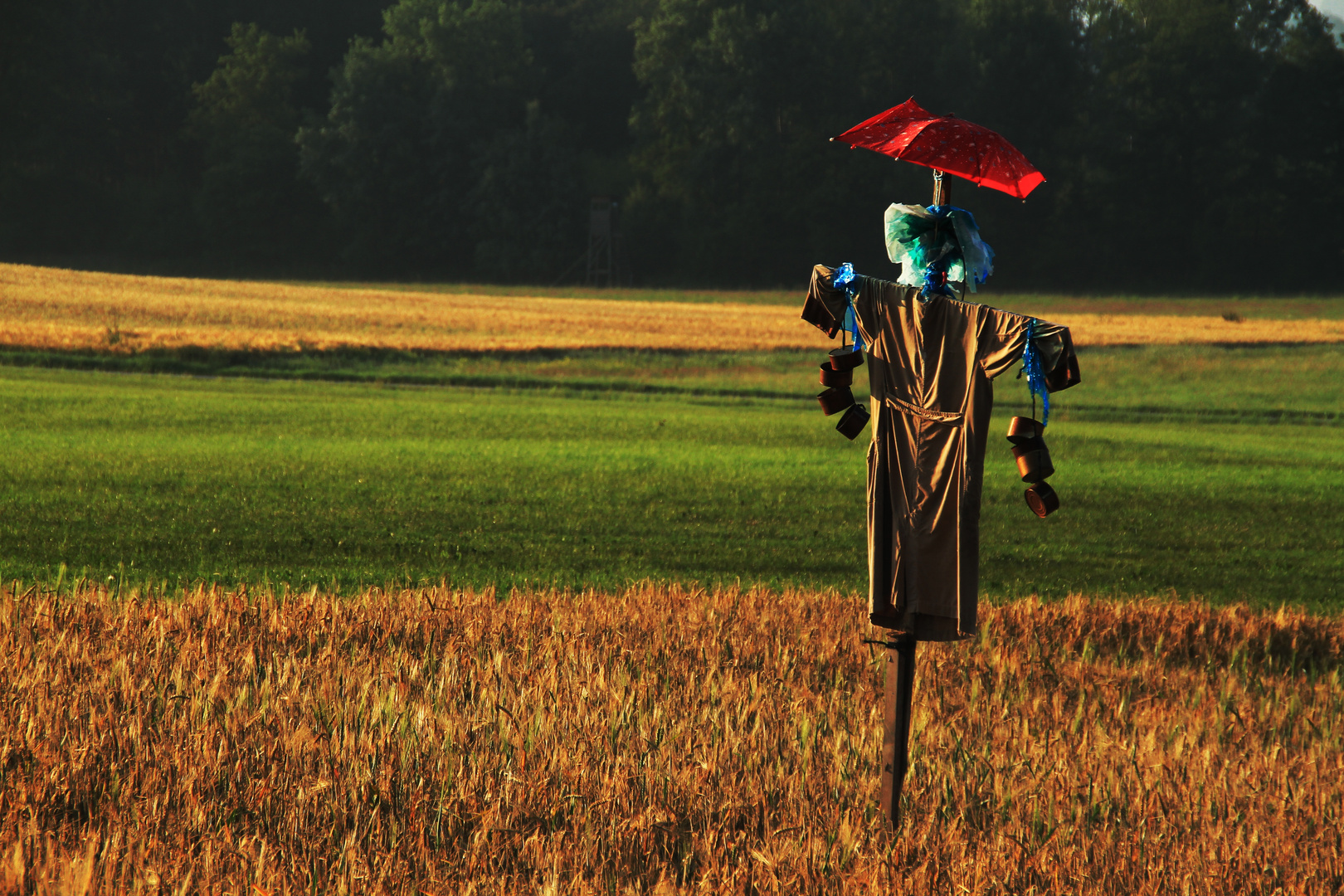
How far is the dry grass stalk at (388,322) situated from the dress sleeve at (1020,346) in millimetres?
33453

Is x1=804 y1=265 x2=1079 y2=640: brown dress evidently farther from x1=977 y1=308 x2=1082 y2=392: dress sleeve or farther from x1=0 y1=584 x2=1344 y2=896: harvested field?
x1=0 y1=584 x2=1344 y2=896: harvested field

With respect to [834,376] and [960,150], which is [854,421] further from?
[960,150]

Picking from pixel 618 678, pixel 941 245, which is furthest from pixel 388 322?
pixel 941 245

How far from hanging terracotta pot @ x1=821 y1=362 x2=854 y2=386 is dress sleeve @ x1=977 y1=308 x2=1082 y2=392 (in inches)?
16.4

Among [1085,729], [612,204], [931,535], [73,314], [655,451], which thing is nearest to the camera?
[931,535]

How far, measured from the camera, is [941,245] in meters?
4.11

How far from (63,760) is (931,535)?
319cm

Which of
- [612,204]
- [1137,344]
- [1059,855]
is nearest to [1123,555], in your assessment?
[1059,855]

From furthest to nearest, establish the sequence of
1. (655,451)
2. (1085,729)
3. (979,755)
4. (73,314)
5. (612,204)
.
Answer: (612,204)
(73,314)
(655,451)
(1085,729)
(979,755)

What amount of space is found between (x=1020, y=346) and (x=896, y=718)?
4.40ft

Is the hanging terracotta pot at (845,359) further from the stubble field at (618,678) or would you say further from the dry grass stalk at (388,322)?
the dry grass stalk at (388,322)

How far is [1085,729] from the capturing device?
575cm

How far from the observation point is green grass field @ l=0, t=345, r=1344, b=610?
1052 centimetres

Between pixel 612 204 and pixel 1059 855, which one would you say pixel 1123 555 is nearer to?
pixel 1059 855
